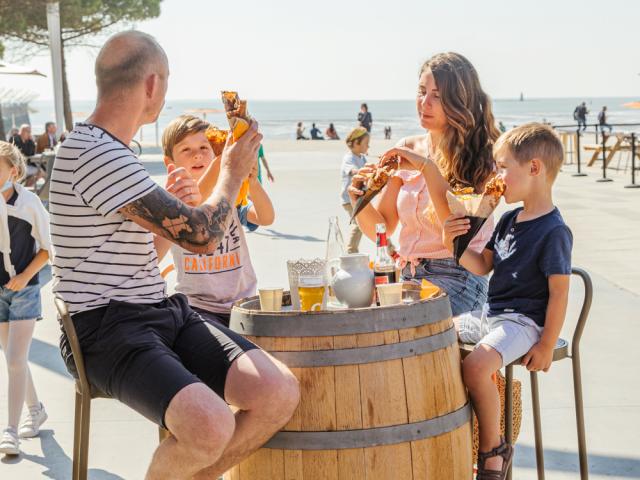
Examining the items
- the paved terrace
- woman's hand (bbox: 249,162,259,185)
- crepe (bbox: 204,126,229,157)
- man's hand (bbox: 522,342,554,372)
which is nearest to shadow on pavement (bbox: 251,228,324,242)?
the paved terrace

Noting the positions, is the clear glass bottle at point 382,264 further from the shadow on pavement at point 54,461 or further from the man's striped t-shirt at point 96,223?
the shadow on pavement at point 54,461

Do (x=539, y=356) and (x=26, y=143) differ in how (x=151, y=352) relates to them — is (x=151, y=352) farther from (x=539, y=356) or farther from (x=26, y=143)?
(x=26, y=143)

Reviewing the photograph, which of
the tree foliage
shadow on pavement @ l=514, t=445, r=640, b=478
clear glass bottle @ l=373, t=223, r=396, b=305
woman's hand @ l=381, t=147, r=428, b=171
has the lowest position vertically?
shadow on pavement @ l=514, t=445, r=640, b=478

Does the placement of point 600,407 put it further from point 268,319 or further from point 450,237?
point 268,319

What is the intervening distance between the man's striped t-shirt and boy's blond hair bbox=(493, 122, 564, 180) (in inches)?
56.2

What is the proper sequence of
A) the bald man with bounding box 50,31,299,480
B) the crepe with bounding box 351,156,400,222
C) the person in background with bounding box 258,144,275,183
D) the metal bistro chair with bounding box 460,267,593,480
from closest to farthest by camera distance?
the bald man with bounding box 50,31,299,480 < the metal bistro chair with bounding box 460,267,593,480 < the crepe with bounding box 351,156,400,222 < the person in background with bounding box 258,144,275,183

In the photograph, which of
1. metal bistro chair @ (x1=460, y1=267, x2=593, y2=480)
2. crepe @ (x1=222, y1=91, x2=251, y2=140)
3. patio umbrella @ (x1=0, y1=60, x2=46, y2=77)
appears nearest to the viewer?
crepe @ (x1=222, y1=91, x2=251, y2=140)

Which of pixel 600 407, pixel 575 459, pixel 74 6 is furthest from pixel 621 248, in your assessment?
pixel 74 6

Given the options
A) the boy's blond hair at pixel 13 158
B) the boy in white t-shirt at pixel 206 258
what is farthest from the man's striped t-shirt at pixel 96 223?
the boy's blond hair at pixel 13 158

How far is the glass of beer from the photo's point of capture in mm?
3277

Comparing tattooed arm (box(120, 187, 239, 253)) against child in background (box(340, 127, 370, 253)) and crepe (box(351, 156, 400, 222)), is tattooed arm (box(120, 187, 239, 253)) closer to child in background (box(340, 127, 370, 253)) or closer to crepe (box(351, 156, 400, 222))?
crepe (box(351, 156, 400, 222))

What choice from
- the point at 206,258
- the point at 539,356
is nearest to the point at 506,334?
the point at 539,356

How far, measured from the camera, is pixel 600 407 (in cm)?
525

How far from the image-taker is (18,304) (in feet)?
15.5
